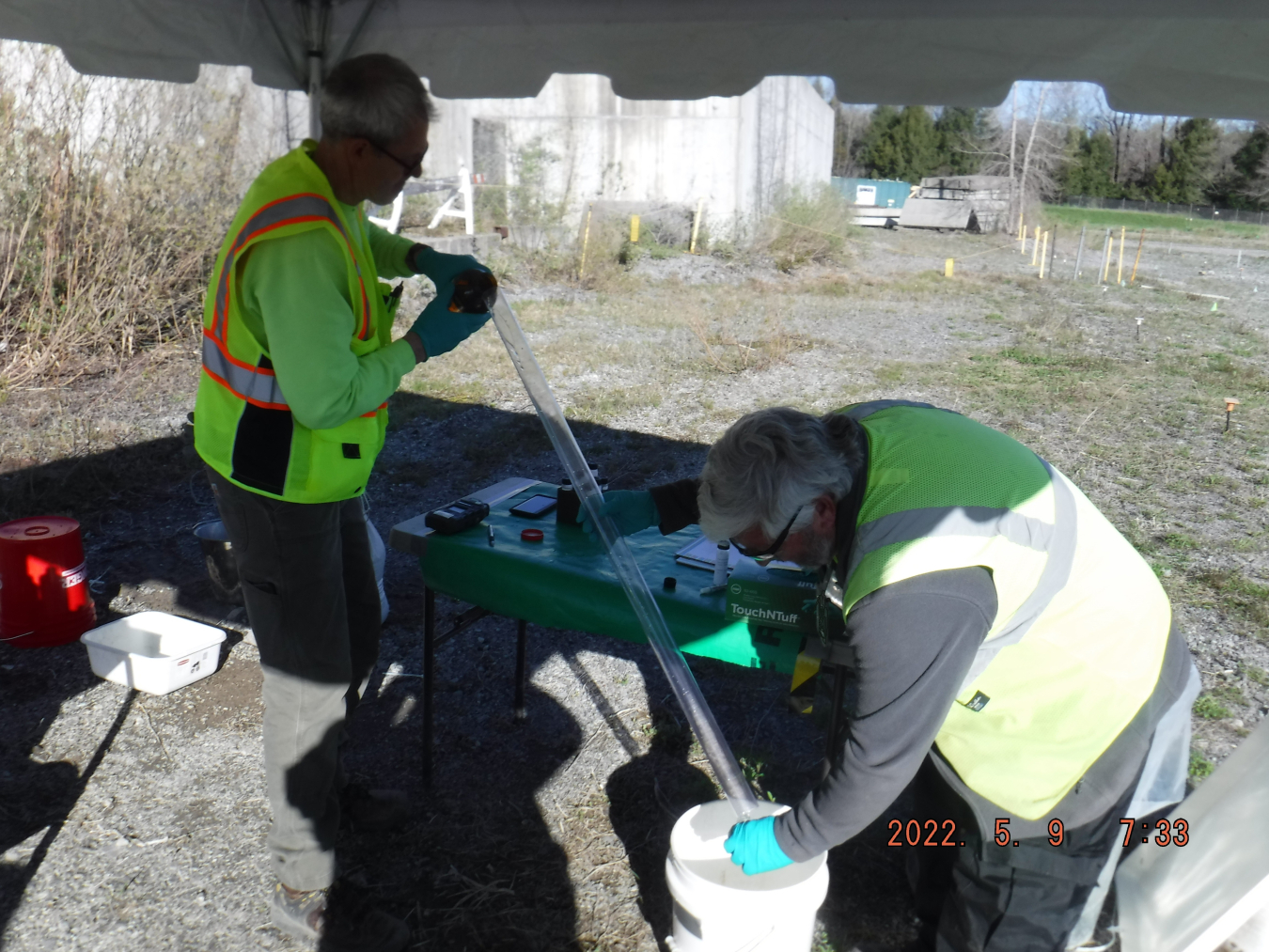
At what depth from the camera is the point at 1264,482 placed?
17.6 feet

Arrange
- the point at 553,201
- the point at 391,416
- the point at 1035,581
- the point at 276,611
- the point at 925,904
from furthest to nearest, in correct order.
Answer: the point at 553,201, the point at 391,416, the point at 925,904, the point at 276,611, the point at 1035,581

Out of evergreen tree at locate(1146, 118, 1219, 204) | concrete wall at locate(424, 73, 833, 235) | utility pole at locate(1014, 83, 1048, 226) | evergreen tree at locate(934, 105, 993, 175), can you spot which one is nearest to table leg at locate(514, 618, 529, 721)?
concrete wall at locate(424, 73, 833, 235)

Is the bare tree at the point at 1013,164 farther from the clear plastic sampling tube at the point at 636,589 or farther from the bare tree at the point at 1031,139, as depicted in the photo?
the clear plastic sampling tube at the point at 636,589

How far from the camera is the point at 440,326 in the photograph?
186 cm

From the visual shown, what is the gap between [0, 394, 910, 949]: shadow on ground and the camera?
2.18 m

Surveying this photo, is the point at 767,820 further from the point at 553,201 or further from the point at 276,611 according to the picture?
the point at 553,201

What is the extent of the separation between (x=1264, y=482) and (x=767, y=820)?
207 inches

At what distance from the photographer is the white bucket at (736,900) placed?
1584 mm

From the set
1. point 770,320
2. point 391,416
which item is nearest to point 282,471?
point 391,416

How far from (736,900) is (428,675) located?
1.18 m

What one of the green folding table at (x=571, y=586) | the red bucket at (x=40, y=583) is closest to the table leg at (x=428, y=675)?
the green folding table at (x=571, y=586)

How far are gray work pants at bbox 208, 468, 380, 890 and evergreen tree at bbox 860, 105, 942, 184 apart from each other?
143 feet

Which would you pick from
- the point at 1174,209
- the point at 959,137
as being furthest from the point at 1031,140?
the point at 959,137

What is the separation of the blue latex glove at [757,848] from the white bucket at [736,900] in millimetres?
84
